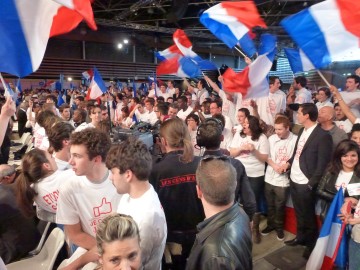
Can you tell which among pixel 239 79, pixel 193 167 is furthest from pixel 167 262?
pixel 239 79

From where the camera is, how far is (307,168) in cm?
330

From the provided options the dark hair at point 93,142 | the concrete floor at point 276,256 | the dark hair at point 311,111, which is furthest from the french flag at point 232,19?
the dark hair at point 93,142

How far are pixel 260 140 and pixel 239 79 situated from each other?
109cm

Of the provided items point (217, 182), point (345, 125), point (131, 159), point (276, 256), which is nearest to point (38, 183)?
point (131, 159)

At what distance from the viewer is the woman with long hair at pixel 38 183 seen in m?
2.49

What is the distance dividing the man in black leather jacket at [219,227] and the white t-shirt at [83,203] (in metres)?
0.78

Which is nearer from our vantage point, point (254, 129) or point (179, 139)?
point (179, 139)

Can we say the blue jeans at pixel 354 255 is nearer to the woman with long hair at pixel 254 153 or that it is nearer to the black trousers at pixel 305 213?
the black trousers at pixel 305 213

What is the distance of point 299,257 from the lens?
3.40m

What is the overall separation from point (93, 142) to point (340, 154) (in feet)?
7.44

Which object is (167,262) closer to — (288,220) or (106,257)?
(106,257)

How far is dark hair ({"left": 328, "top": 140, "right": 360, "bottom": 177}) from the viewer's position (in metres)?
2.82

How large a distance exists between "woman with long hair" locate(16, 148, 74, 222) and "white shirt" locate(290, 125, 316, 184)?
7.97 feet

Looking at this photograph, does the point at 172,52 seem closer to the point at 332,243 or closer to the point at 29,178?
the point at 29,178
